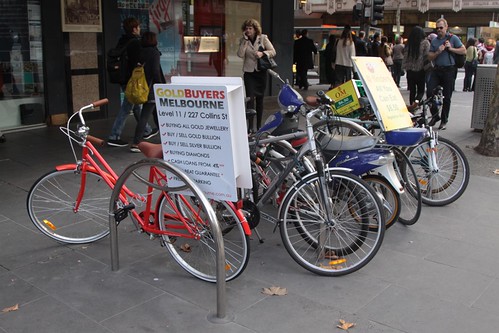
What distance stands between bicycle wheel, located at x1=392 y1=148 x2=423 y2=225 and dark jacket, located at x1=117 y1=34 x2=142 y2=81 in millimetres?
4002

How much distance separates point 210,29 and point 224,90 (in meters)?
9.44

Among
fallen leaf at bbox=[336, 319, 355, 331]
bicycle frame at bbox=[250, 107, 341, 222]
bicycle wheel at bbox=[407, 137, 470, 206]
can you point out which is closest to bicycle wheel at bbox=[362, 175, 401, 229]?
bicycle frame at bbox=[250, 107, 341, 222]

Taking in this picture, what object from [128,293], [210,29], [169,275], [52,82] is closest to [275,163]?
[169,275]

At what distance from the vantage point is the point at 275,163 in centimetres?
446

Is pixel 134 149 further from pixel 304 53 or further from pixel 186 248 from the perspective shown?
pixel 304 53

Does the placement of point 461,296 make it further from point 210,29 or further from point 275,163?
point 210,29

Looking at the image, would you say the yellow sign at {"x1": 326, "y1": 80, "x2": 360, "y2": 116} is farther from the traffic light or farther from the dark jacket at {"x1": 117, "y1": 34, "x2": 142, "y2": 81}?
the traffic light

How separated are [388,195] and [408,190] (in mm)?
479

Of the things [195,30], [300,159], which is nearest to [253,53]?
[195,30]

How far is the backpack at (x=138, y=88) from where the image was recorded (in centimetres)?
734

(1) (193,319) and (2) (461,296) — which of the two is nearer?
(1) (193,319)

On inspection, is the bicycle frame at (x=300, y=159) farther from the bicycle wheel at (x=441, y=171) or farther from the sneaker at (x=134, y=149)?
the sneaker at (x=134, y=149)

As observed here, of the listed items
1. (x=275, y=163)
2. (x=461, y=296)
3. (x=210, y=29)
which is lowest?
(x=461, y=296)

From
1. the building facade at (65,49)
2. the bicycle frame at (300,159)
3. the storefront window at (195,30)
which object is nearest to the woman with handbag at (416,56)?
the storefront window at (195,30)
